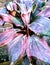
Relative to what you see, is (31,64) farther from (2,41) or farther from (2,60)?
(2,60)

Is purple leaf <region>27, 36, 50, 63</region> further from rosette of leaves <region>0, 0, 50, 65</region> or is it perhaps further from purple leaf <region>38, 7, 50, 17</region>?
purple leaf <region>38, 7, 50, 17</region>

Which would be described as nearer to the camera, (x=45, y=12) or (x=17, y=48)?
(x=17, y=48)

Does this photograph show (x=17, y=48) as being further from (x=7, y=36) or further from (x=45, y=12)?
(x=45, y=12)

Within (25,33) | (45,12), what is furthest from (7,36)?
(45,12)

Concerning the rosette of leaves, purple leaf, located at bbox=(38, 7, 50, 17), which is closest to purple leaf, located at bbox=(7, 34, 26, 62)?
the rosette of leaves

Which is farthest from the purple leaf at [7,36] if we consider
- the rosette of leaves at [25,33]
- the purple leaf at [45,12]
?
the purple leaf at [45,12]

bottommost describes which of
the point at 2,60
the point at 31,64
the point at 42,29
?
the point at 2,60

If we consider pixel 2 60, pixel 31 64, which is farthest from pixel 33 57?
pixel 2 60
